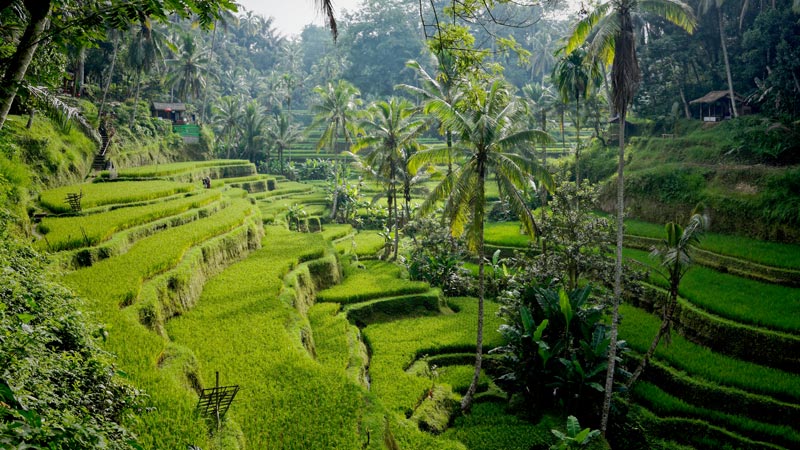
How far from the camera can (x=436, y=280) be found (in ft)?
69.2

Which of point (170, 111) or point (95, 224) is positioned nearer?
point (95, 224)

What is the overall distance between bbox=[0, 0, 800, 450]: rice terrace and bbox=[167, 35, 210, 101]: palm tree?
42.3 feet

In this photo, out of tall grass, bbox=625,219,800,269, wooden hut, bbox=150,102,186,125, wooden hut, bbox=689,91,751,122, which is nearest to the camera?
tall grass, bbox=625,219,800,269

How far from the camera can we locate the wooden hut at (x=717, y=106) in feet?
94.3

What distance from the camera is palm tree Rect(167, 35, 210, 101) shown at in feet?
139

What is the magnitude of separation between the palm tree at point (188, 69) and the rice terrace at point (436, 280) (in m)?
12.9

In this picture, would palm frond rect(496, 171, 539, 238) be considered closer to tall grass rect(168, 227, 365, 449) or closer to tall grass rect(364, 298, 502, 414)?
tall grass rect(364, 298, 502, 414)

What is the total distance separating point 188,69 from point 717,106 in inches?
1669

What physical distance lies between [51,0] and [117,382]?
15.8ft

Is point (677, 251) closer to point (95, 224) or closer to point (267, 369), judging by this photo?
point (267, 369)

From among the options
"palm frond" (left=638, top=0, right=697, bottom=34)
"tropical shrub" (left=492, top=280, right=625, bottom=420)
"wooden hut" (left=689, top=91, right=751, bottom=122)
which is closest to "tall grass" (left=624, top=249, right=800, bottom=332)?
"tropical shrub" (left=492, top=280, right=625, bottom=420)

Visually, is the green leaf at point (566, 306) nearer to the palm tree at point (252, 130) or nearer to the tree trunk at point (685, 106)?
the tree trunk at point (685, 106)

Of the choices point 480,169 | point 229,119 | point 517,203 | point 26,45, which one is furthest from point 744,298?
point 229,119

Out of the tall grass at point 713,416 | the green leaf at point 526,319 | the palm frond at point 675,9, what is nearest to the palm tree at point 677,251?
the tall grass at point 713,416
